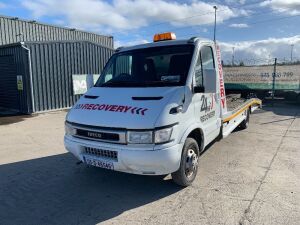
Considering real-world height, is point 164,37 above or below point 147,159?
above

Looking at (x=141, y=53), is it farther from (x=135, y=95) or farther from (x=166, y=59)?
(x=135, y=95)

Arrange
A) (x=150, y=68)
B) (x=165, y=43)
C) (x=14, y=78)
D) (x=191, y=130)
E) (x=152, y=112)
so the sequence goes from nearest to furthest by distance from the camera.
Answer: (x=152, y=112), (x=191, y=130), (x=150, y=68), (x=165, y=43), (x=14, y=78)

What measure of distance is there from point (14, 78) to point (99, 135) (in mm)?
11456

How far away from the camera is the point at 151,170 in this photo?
161 inches

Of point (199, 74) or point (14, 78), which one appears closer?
point (199, 74)

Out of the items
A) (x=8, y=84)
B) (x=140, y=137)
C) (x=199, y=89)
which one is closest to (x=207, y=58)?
(x=199, y=89)

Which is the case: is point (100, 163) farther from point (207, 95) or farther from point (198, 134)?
point (207, 95)

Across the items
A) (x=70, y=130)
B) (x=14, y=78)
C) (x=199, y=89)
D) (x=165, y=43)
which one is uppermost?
(x=165, y=43)

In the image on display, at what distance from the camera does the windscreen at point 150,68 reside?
4.82 meters

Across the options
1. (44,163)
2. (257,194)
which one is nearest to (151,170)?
(257,194)

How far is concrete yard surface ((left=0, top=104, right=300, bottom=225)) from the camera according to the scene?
12.7 feet

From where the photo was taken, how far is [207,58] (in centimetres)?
542

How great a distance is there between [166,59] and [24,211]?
3.23 m

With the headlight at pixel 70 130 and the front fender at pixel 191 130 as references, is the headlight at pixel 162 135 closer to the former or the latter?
the front fender at pixel 191 130
